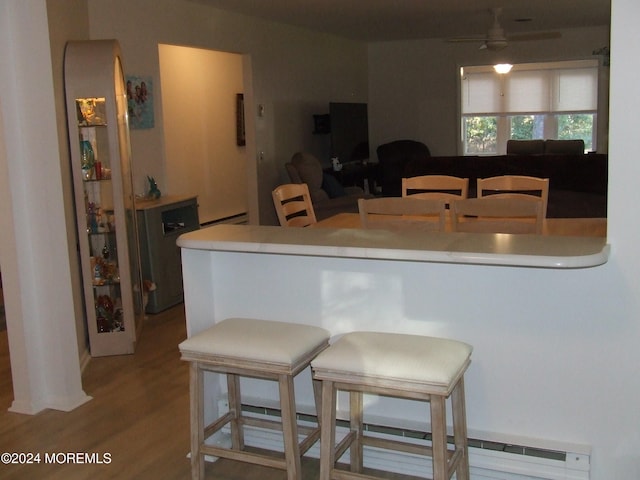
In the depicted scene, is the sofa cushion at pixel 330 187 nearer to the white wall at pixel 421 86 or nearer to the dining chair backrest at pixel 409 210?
the white wall at pixel 421 86

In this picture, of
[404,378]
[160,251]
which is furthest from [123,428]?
[160,251]

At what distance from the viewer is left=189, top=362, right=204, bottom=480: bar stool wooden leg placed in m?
2.33

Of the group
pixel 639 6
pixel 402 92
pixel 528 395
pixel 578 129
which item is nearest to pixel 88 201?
pixel 528 395

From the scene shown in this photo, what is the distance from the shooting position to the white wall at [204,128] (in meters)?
7.18

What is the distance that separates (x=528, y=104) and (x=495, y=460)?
9889 mm

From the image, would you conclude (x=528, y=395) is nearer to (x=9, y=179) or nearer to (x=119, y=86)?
(x=9, y=179)

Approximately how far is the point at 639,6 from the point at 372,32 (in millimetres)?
7316

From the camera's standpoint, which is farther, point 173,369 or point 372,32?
point 372,32

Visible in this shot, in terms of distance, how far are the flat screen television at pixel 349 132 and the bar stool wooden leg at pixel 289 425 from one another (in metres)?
6.49

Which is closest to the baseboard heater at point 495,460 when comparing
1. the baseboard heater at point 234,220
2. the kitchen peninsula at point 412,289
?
the kitchen peninsula at point 412,289

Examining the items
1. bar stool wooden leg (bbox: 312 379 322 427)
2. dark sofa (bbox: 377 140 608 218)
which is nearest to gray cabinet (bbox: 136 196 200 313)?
dark sofa (bbox: 377 140 608 218)

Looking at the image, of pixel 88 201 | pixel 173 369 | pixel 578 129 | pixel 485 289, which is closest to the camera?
pixel 485 289

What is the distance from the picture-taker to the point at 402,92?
34.0 ft

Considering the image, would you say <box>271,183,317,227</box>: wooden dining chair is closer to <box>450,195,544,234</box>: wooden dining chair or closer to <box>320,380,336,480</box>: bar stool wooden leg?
<box>450,195,544,234</box>: wooden dining chair
